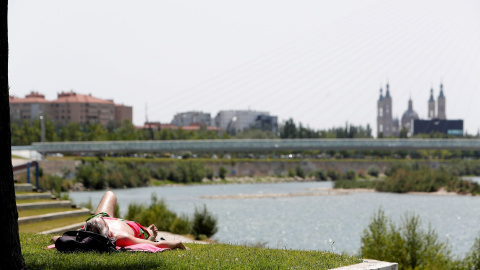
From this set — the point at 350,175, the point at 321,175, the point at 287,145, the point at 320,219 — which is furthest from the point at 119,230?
the point at 321,175

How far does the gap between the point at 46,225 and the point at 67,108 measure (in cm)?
14450

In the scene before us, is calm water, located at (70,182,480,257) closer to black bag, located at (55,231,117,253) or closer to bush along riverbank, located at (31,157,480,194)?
bush along riverbank, located at (31,157,480,194)

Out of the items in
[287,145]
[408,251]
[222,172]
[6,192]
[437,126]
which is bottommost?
[222,172]

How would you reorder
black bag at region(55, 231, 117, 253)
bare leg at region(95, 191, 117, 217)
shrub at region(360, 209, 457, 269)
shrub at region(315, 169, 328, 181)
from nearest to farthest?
black bag at region(55, 231, 117, 253), bare leg at region(95, 191, 117, 217), shrub at region(360, 209, 457, 269), shrub at region(315, 169, 328, 181)

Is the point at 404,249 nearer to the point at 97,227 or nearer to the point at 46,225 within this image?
the point at 46,225

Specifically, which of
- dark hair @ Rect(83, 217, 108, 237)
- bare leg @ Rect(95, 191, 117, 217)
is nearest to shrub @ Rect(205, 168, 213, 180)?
bare leg @ Rect(95, 191, 117, 217)

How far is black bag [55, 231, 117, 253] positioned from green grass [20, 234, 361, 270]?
0.12 metres

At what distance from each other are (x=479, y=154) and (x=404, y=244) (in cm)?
8903

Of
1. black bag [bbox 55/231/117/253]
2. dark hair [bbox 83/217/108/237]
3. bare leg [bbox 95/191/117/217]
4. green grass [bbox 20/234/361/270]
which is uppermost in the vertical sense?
bare leg [bbox 95/191/117/217]

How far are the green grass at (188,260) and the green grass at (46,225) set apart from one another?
4.28 m

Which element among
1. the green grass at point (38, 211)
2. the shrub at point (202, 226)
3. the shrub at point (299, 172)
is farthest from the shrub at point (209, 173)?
the green grass at point (38, 211)

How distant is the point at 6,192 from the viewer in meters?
5.67

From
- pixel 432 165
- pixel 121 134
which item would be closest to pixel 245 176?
pixel 121 134

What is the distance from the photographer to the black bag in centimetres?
674
